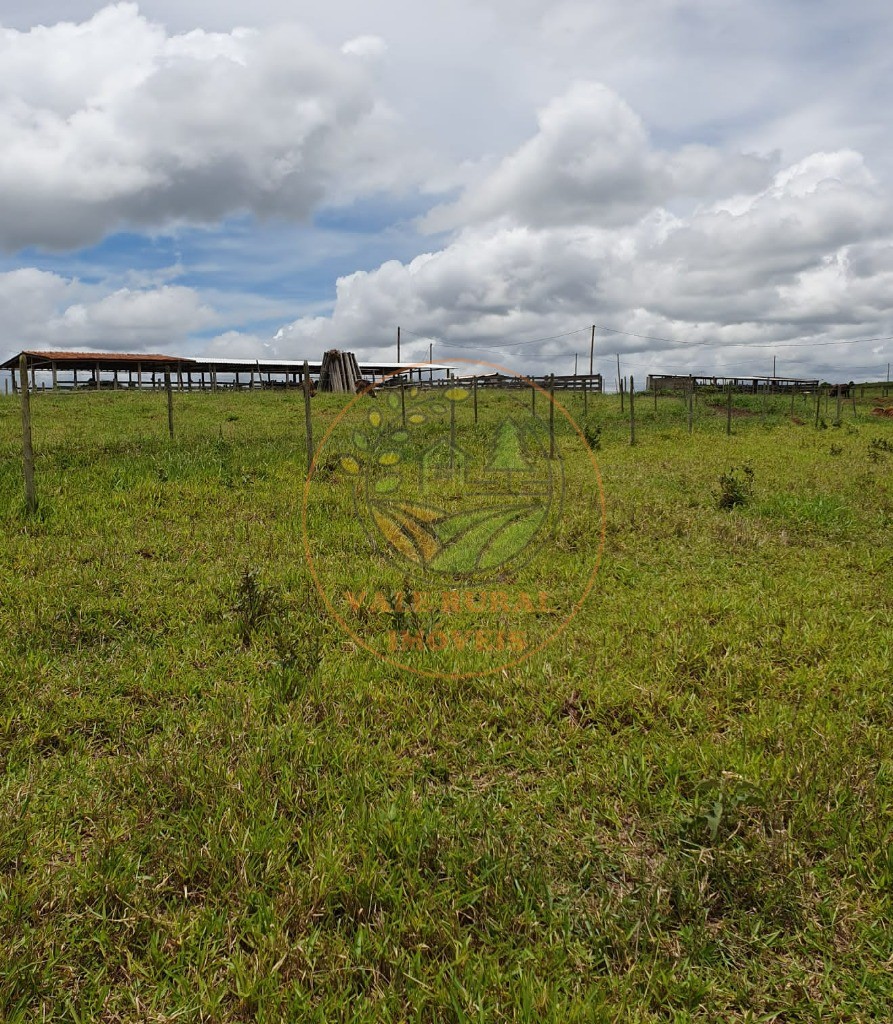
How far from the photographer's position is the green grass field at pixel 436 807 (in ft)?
7.07

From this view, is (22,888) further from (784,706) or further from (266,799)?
(784,706)

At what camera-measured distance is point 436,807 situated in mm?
2908

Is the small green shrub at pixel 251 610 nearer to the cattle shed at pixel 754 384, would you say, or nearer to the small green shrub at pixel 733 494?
the small green shrub at pixel 733 494

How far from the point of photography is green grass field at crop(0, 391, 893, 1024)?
84.9 inches

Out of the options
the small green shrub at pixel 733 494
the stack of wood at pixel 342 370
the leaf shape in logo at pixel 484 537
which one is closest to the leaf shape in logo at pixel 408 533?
the leaf shape in logo at pixel 484 537

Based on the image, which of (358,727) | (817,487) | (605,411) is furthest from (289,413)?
(358,727)

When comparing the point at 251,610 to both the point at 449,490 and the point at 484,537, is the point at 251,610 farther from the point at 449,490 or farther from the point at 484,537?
the point at 449,490

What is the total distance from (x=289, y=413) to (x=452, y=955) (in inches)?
954

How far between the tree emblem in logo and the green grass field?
60.4 inches

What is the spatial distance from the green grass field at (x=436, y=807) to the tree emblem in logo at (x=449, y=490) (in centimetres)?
153

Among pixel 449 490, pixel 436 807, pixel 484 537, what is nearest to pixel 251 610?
pixel 436 807

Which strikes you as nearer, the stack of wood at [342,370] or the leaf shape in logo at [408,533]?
the leaf shape in logo at [408,533]

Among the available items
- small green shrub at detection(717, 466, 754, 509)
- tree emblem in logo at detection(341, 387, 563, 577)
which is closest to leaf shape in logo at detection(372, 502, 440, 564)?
tree emblem in logo at detection(341, 387, 563, 577)

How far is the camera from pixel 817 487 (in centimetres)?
1070
